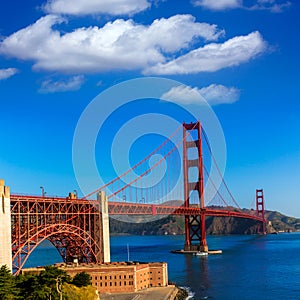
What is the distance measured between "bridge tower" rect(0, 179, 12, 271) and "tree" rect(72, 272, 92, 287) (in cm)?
567

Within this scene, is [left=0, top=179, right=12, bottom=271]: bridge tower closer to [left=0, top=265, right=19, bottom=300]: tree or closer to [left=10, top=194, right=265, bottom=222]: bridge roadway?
[left=10, top=194, right=265, bottom=222]: bridge roadway

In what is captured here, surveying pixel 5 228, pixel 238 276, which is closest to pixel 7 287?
pixel 5 228

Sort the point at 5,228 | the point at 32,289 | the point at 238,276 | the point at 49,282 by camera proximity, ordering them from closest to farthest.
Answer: the point at 32,289
the point at 49,282
the point at 5,228
the point at 238,276

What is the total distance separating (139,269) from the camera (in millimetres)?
57281

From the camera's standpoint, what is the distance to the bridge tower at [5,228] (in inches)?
1939

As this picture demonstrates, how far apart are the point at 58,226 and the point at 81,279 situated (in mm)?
12698

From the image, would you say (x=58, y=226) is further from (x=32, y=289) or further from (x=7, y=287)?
(x=7, y=287)

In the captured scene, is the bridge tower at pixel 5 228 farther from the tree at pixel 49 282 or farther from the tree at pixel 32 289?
the tree at pixel 32 289

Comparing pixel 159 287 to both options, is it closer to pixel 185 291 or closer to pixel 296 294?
pixel 185 291

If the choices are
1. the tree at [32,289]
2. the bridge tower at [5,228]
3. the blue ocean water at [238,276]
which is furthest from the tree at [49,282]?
the blue ocean water at [238,276]

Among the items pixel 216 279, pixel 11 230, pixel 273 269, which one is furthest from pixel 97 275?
pixel 273 269

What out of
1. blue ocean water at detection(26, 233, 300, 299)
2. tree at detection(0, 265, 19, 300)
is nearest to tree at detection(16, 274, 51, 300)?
tree at detection(0, 265, 19, 300)

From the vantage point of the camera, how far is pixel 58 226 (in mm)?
62344

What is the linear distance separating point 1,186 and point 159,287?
19.6m
